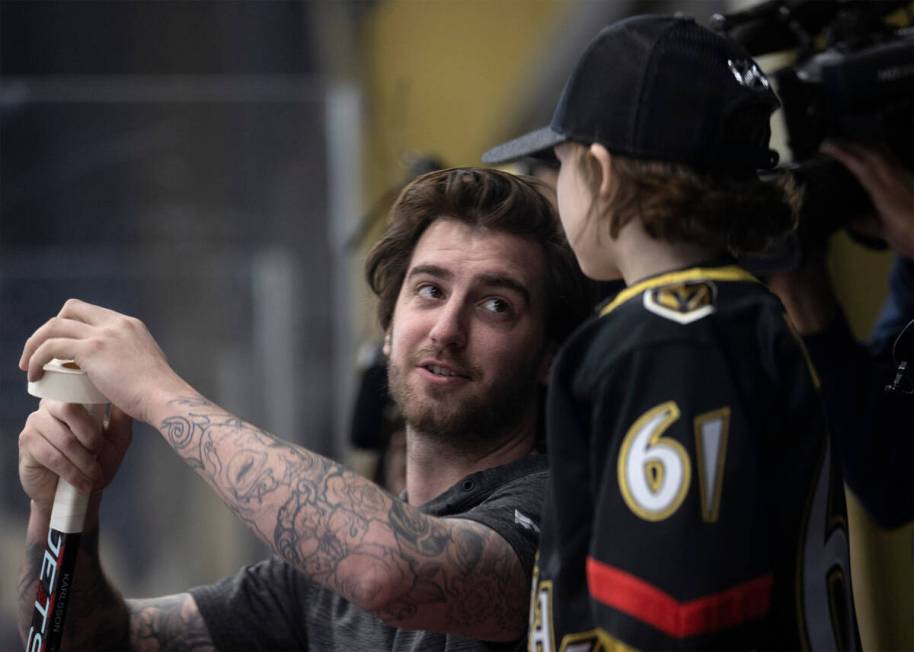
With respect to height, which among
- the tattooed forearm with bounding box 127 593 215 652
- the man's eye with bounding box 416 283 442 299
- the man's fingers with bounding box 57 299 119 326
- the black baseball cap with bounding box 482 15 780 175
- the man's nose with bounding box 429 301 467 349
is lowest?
the tattooed forearm with bounding box 127 593 215 652

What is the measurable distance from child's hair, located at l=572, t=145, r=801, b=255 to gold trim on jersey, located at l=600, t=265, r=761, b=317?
0.09 ft

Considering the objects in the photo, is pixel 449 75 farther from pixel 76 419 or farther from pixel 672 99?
pixel 672 99

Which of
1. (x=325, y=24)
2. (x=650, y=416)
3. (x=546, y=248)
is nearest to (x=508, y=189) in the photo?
A: (x=546, y=248)

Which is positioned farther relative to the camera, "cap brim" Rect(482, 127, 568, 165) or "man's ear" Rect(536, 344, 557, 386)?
"man's ear" Rect(536, 344, 557, 386)

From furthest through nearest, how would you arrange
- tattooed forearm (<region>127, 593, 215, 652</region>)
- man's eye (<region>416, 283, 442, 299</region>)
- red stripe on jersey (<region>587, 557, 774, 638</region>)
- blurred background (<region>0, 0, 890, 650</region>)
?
blurred background (<region>0, 0, 890, 650</region>) < tattooed forearm (<region>127, 593, 215, 652</region>) < man's eye (<region>416, 283, 442, 299</region>) < red stripe on jersey (<region>587, 557, 774, 638</region>)

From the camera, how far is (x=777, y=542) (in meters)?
0.96

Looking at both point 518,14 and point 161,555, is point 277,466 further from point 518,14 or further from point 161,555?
point 518,14

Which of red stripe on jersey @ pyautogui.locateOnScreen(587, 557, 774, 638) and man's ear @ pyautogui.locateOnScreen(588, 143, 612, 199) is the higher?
man's ear @ pyautogui.locateOnScreen(588, 143, 612, 199)

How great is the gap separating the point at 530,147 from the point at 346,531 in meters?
0.38

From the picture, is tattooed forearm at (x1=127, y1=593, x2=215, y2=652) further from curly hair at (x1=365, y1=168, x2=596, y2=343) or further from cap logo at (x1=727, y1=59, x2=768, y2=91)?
cap logo at (x1=727, y1=59, x2=768, y2=91)

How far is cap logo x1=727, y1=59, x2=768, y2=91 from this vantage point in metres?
1.02

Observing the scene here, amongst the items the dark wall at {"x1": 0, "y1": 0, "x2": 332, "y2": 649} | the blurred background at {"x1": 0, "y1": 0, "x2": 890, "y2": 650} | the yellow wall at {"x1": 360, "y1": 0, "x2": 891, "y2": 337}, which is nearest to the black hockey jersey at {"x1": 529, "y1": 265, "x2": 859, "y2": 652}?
the blurred background at {"x1": 0, "y1": 0, "x2": 890, "y2": 650}

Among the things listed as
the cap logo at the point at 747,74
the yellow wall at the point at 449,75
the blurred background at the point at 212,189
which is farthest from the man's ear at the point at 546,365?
the yellow wall at the point at 449,75

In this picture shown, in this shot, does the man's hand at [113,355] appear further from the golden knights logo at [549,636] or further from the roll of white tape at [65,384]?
the golden knights logo at [549,636]
